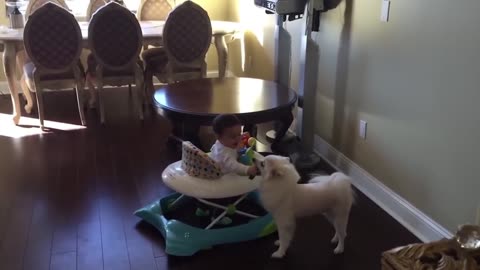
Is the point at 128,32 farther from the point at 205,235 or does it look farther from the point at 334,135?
the point at 205,235

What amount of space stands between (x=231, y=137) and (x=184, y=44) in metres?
2.17

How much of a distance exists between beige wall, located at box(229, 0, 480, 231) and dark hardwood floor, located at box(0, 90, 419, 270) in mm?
290

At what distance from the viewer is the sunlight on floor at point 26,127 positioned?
3.98m

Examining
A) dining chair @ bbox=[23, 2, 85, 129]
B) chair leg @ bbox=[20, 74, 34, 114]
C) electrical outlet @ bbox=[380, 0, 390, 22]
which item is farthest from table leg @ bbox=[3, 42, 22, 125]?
electrical outlet @ bbox=[380, 0, 390, 22]

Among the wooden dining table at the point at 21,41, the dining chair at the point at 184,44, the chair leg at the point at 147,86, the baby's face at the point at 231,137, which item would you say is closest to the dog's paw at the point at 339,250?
the baby's face at the point at 231,137

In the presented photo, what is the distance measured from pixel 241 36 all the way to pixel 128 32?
53.7 inches

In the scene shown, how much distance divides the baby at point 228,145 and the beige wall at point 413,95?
870 mm

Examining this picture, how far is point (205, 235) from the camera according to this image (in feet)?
7.86

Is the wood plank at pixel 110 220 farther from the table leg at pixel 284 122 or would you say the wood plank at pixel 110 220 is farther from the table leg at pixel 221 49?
the table leg at pixel 221 49

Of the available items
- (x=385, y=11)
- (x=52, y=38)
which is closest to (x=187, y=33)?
(x=52, y=38)

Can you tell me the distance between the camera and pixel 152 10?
511 cm

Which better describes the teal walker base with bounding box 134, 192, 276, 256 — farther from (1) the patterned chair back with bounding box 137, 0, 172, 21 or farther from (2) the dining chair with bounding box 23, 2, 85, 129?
(1) the patterned chair back with bounding box 137, 0, 172, 21

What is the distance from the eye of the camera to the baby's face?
2.32m

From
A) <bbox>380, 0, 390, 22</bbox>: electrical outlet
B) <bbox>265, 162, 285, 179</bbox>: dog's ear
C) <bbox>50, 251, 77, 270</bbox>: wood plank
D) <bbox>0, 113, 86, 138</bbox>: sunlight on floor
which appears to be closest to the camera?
<bbox>265, 162, 285, 179</bbox>: dog's ear
